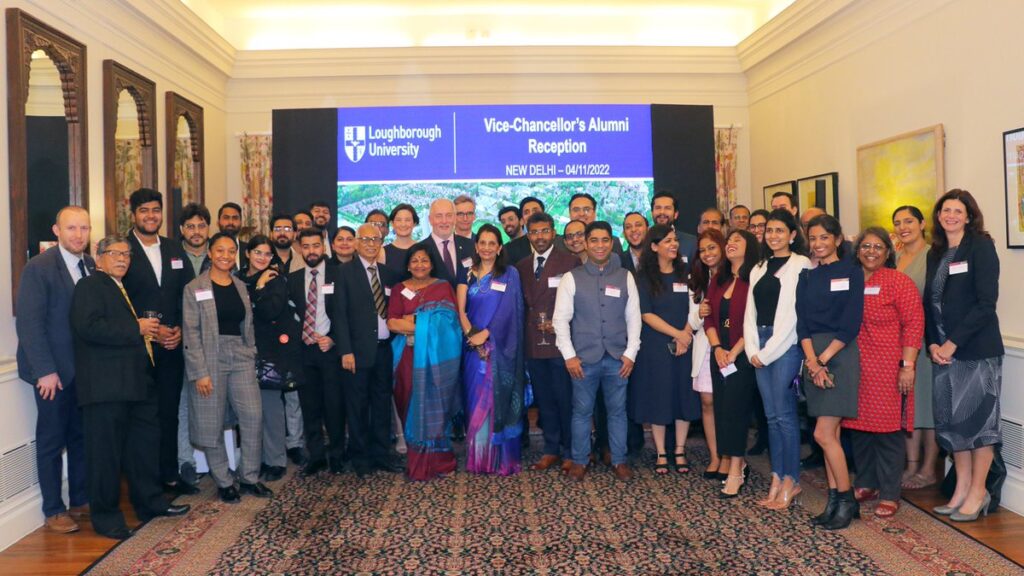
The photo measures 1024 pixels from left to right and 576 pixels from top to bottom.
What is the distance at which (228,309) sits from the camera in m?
4.18

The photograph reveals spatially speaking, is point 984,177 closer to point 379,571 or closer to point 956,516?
point 956,516

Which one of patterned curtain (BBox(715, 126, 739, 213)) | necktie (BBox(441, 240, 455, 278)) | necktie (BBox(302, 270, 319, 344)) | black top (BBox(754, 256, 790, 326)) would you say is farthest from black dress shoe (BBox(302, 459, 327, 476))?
patterned curtain (BBox(715, 126, 739, 213))

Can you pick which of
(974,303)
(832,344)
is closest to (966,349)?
(974,303)

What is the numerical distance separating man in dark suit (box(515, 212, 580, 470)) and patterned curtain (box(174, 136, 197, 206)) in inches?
136

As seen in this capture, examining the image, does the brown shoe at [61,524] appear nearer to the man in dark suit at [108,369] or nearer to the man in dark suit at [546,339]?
the man in dark suit at [108,369]

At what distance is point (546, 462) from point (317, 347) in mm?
1623

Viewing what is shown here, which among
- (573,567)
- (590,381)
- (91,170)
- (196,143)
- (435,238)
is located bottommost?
(573,567)

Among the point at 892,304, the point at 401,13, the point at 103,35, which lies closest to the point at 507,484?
the point at 892,304

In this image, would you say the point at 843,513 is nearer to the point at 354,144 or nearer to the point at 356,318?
the point at 356,318

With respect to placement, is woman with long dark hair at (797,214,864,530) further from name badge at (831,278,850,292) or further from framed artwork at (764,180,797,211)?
framed artwork at (764,180,797,211)

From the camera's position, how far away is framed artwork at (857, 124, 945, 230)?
5066 millimetres

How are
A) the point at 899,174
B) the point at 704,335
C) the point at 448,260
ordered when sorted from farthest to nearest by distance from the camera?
the point at 899,174 < the point at 448,260 < the point at 704,335

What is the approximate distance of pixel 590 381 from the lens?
178 inches

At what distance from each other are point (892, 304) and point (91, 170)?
4.98m
